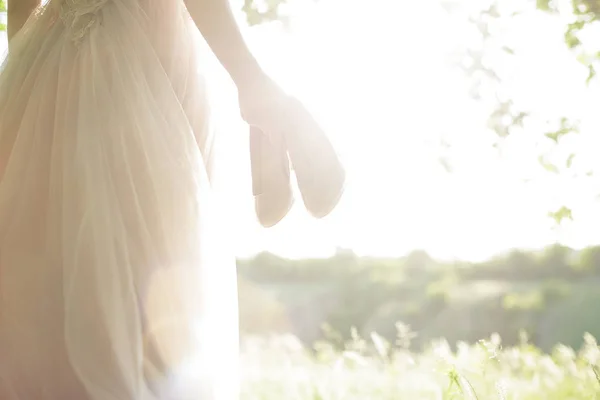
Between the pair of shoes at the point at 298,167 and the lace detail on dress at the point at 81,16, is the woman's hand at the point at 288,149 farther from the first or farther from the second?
the lace detail on dress at the point at 81,16

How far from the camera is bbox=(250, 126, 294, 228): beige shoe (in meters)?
1.01

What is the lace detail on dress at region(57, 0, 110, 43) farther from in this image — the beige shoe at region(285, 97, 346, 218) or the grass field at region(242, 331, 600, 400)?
the grass field at region(242, 331, 600, 400)

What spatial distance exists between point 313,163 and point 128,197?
269 mm

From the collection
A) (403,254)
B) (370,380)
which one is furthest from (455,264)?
(370,380)

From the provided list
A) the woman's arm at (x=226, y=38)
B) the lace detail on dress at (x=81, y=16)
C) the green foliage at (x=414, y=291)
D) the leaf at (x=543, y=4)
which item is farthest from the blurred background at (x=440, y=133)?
the green foliage at (x=414, y=291)

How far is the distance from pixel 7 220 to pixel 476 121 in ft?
7.68

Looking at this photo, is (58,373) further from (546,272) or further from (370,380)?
(546,272)

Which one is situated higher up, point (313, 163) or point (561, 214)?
point (561, 214)

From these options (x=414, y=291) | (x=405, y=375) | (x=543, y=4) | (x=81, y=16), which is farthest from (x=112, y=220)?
(x=414, y=291)

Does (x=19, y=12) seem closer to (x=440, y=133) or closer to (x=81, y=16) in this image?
(x=81, y=16)

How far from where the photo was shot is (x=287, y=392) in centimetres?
297

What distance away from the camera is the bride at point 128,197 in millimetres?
870

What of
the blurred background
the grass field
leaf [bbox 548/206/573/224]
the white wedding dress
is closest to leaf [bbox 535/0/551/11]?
the blurred background

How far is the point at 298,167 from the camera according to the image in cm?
98
